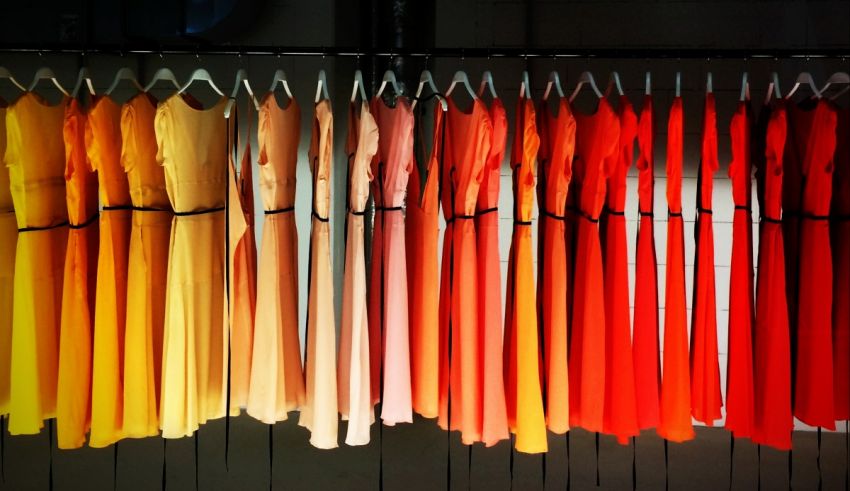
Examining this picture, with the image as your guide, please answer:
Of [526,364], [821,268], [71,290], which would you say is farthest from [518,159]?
[71,290]

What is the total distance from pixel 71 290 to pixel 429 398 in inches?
42.0

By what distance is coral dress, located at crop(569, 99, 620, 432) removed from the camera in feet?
6.31

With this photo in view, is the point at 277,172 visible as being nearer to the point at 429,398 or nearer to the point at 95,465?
the point at 429,398

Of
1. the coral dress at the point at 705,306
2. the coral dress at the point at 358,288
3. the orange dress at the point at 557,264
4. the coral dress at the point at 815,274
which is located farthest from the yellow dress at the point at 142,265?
the coral dress at the point at 815,274

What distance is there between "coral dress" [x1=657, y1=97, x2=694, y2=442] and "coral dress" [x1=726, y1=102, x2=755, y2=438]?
0.47 feet

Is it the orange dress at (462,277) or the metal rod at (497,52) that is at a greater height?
the metal rod at (497,52)

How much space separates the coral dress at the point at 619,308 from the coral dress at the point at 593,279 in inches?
1.3

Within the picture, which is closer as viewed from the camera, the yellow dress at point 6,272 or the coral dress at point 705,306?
the coral dress at point 705,306

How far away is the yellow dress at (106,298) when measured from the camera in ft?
6.36

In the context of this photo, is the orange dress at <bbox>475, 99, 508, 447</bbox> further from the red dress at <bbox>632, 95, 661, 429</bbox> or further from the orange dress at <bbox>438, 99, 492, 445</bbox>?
the red dress at <bbox>632, 95, 661, 429</bbox>

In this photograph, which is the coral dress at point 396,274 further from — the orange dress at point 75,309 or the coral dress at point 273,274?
the orange dress at point 75,309

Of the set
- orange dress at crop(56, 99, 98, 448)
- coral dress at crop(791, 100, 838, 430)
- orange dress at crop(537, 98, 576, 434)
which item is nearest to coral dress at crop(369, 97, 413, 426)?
orange dress at crop(537, 98, 576, 434)

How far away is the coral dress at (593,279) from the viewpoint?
1.92 meters

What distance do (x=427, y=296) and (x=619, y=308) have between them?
1.79ft
